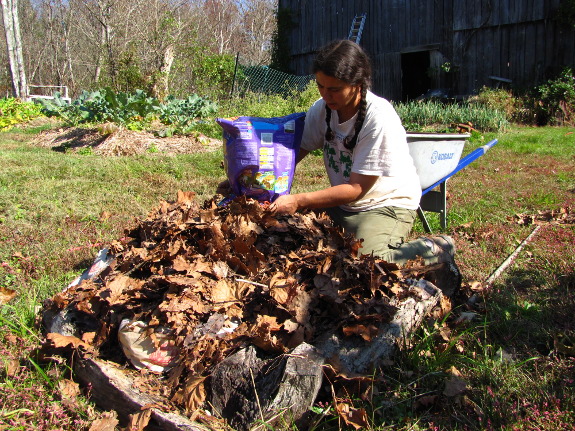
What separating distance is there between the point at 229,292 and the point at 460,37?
1409 centimetres

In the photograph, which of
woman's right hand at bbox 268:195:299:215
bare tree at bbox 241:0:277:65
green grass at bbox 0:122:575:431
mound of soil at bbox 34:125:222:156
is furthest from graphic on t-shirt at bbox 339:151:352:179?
bare tree at bbox 241:0:277:65

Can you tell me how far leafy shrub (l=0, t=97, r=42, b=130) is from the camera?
13.7 m

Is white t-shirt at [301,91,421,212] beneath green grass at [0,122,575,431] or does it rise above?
above

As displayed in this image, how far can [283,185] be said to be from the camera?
10.1ft

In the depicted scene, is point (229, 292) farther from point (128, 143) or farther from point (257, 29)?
point (257, 29)

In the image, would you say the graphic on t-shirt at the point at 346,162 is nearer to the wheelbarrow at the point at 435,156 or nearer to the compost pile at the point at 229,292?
the compost pile at the point at 229,292

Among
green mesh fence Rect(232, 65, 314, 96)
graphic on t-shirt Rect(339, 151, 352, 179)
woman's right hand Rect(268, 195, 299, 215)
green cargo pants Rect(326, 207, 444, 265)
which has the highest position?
green mesh fence Rect(232, 65, 314, 96)

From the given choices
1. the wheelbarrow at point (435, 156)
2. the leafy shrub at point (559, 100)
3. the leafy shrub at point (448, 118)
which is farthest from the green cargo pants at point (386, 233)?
the leafy shrub at point (559, 100)

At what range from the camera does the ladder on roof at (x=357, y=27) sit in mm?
15438

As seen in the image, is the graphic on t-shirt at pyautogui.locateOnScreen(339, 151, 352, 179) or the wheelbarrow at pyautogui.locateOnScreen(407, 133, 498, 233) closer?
the graphic on t-shirt at pyautogui.locateOnScreen(339, 151, 352, 179)

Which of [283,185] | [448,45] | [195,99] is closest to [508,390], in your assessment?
[283,185]

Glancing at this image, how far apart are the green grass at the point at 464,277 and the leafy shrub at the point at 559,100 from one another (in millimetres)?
6128

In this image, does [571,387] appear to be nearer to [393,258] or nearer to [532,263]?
[393,258]

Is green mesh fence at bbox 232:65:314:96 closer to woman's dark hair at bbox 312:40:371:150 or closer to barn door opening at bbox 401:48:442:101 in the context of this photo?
barn door opening at bbox 401:48:442:101
